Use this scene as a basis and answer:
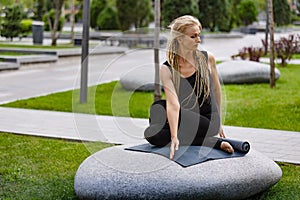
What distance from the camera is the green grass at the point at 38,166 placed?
224 inches

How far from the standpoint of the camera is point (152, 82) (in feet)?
40.9

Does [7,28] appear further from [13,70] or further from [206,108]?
[206,108]

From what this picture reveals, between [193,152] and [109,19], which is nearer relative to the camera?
[193,152]

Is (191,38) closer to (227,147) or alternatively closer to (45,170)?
(227,147)

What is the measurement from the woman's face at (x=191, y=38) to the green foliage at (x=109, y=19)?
32.2 meters

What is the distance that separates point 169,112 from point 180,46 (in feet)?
1.89

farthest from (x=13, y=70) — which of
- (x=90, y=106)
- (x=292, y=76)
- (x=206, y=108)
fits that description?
(x=206, y=108)

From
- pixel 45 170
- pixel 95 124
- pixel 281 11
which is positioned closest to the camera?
pixel 95 124

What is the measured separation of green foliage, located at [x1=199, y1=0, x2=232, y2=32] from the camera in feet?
131

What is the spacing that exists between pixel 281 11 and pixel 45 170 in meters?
37.0

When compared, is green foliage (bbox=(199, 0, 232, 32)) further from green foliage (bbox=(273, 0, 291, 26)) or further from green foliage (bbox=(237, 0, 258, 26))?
green foliage (bbox=(237, 0, 258, 26))

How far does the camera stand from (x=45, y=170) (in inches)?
258

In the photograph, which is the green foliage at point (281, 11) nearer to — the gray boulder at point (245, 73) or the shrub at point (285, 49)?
the shrub at point (285, 49)

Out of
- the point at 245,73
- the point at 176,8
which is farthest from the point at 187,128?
the point at 176,8
